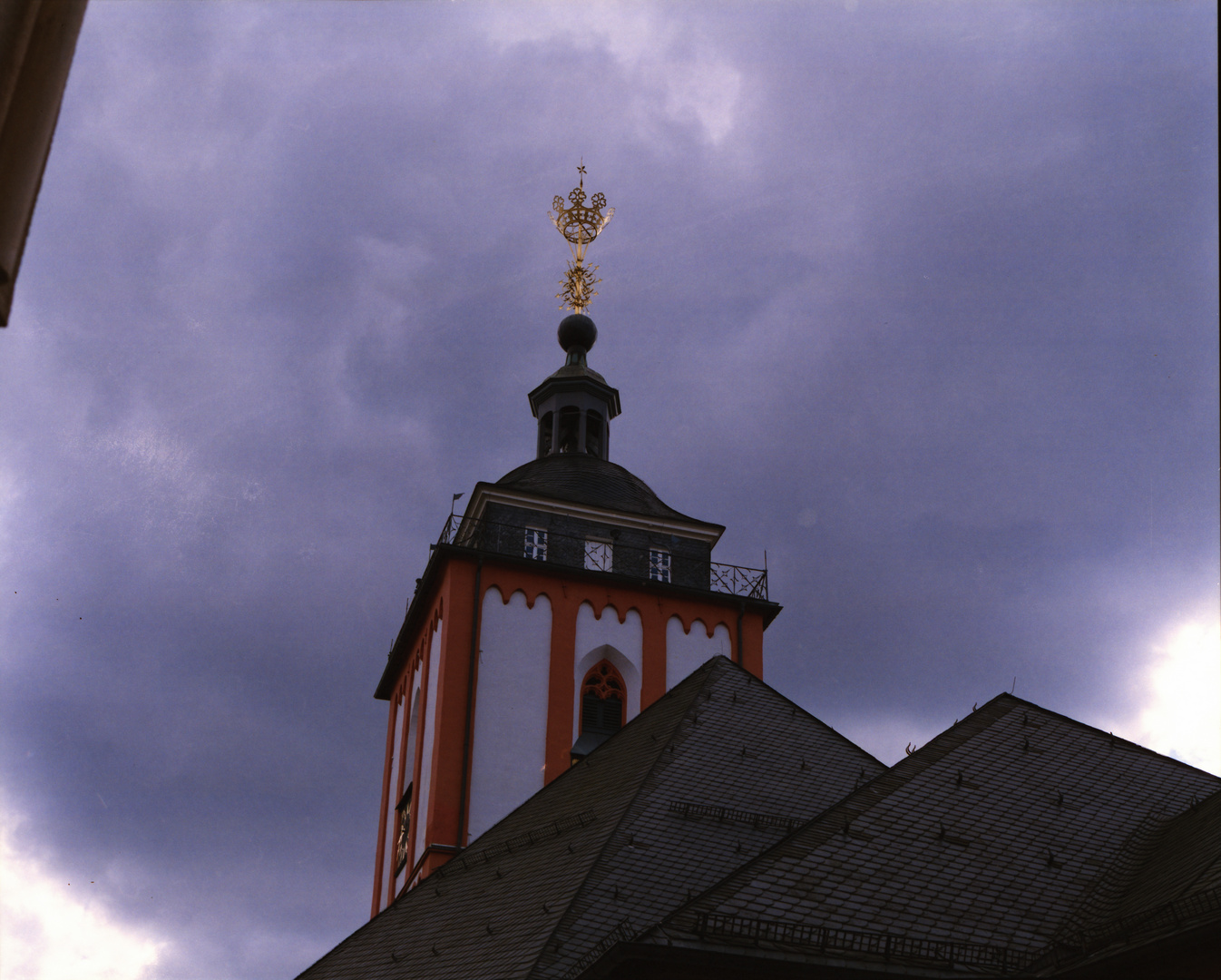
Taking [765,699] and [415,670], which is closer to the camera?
[765,699]

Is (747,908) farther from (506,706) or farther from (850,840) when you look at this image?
(506,706)

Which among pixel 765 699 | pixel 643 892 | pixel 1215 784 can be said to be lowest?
pixel 643 892

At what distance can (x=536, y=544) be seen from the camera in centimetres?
2619

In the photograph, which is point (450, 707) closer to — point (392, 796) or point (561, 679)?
point (561, 679)

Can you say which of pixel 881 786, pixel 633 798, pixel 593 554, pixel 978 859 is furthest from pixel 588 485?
pixel 978 859

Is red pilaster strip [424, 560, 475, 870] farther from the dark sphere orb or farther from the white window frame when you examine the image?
the dark sphere orb

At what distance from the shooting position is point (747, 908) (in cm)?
1091

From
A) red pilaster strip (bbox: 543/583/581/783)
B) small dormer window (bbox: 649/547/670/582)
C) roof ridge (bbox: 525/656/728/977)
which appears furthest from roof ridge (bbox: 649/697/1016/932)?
small dormer window (bbox: 649/547/670/582)

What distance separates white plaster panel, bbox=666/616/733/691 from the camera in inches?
1000

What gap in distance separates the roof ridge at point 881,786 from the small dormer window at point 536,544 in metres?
11.9

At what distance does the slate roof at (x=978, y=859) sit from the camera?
10.7 m

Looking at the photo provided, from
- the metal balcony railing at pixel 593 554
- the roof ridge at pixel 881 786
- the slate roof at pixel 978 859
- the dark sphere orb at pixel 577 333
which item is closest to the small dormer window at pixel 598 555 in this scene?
the metal balcony railing at pixel 593 554

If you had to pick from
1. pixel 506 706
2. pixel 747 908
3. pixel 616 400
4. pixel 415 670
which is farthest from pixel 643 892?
pixel 616 400

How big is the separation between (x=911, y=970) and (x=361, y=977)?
19.5ft
